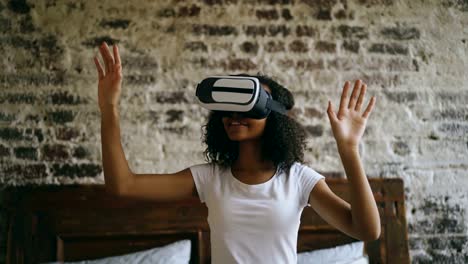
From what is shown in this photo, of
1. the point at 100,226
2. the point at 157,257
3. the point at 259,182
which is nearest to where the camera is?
the point at 259,182

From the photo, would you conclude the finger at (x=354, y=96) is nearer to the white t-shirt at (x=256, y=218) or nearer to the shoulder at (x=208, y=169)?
the white t-shirt at (x=256, y=218)

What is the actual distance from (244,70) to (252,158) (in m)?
1.04

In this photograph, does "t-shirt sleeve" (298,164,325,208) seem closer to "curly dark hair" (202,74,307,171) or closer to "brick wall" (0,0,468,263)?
"curly dark hair" (202,74,307,171)

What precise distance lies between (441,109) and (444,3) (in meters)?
0.62

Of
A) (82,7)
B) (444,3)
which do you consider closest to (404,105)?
(444,3)

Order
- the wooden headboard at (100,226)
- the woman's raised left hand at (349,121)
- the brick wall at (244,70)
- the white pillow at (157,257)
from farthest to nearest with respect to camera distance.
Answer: the brick wall at (244,70), the wooden headboard at (100,226), the white pillow at (157,257), the woman's raised left hand at (349,121)

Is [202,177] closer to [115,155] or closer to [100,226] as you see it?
[115,155]

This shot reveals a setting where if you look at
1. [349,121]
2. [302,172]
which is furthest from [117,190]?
[349,121]

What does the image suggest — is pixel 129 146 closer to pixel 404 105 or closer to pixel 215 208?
pixel 215 208

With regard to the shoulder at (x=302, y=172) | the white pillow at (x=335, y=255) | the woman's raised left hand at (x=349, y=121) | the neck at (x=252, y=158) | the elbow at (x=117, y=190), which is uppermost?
the woman's raised left hand at (x=349, y=121)

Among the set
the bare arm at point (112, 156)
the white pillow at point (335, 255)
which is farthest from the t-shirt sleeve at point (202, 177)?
the white pillow at point (335, 255)

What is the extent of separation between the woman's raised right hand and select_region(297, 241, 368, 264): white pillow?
1.24m

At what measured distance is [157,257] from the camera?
2105 mm

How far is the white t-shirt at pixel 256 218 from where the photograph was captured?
140cm
